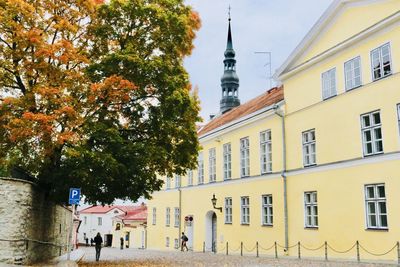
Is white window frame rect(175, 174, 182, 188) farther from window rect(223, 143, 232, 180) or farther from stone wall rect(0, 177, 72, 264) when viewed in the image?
stone wall rect(0, 177, 72, 264)

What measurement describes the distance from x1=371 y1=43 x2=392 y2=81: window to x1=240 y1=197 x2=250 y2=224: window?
11.7 m

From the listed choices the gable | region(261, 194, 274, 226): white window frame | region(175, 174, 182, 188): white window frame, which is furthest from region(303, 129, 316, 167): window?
region(175, 174, 182, 188): white window frame

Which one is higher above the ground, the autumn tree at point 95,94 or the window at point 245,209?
the autumn tree at point 95,94

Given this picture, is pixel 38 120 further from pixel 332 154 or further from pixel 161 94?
pixel 332 154

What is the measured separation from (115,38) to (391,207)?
40.9ft

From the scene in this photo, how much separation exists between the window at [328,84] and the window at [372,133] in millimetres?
2449

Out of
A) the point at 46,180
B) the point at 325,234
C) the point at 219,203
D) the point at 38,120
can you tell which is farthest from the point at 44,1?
the point at 219,203

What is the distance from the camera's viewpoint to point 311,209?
21.9m

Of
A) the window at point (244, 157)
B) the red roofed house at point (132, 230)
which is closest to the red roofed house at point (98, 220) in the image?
the red roofed house at point (132, 230)

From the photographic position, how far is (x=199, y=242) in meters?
34.4

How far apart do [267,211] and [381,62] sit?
10.5 meters

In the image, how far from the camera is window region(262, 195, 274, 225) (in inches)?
989

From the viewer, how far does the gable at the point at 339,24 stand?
18719 mm

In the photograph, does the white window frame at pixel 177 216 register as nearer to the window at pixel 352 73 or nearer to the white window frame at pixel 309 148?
the white window frame at pixel 309 148
